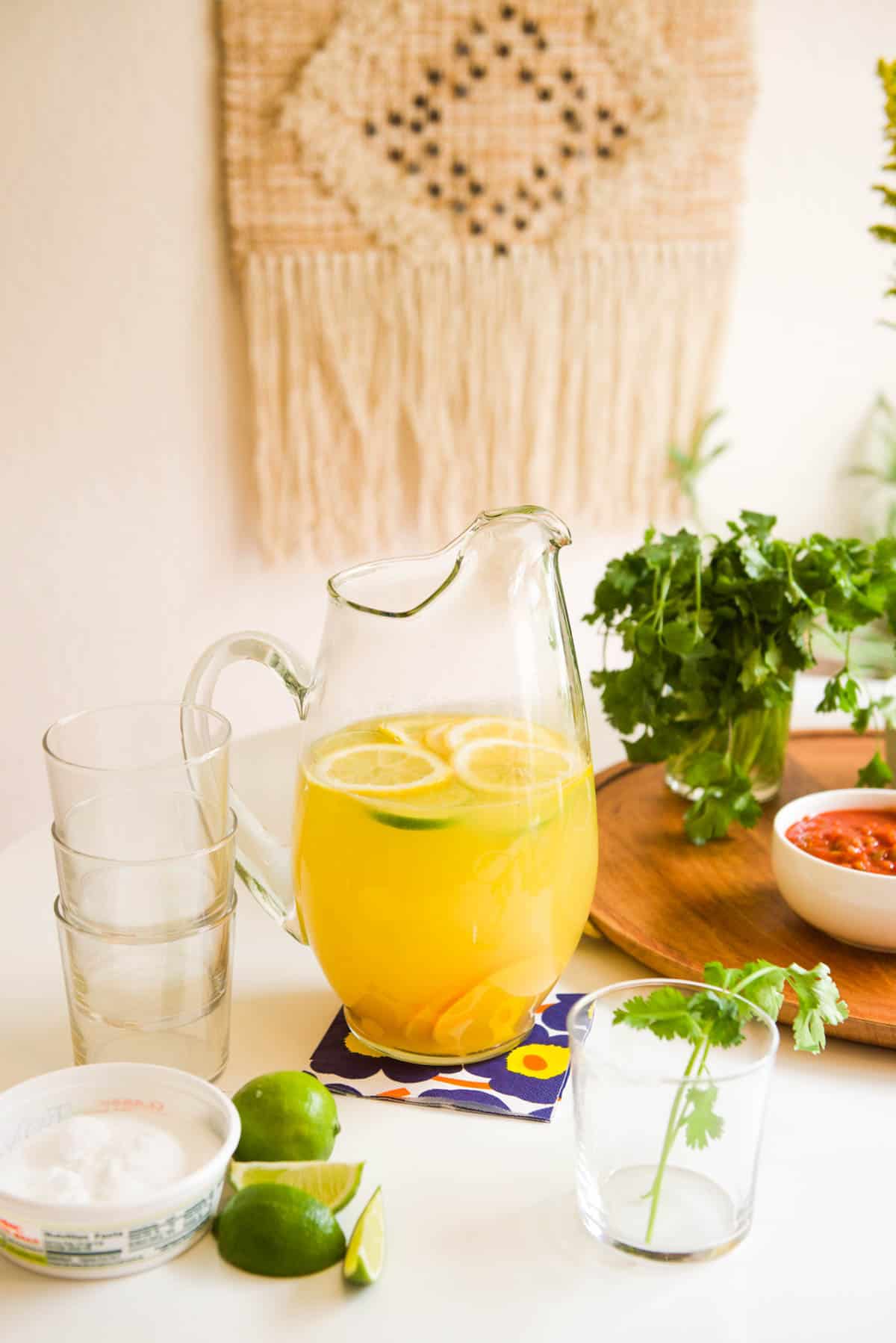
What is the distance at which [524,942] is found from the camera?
79 centimetres

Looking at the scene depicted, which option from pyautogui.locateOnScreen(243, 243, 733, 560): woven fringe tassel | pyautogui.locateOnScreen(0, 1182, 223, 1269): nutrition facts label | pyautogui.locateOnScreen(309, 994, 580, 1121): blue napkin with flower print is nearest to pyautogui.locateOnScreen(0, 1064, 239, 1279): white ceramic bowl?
pyautogui.locateOnScreen(0, 1182, 223, 1269): nutrition facts label

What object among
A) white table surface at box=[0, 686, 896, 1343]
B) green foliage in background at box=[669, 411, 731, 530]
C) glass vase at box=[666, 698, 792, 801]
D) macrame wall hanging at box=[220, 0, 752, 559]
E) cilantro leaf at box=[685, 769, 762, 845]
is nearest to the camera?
white table surface at box=[0, 686, 896, 1343]

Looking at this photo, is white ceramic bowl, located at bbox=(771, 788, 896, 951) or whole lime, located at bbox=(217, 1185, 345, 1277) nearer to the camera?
whole lime, located at bbox=(217, 1185, 345, 1277)

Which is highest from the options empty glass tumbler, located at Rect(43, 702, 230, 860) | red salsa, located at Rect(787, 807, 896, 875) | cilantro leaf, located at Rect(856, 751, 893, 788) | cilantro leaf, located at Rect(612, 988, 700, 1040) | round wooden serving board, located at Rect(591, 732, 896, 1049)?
empty glass tumbler, located at Rect(43, 702, 230, 860)

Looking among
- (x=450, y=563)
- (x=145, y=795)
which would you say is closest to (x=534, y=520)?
(x=450, y=563)

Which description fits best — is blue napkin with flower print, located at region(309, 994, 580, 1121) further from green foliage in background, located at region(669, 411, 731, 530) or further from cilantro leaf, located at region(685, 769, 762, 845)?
green foliage in background, located at region(669, 411, 731, 530)

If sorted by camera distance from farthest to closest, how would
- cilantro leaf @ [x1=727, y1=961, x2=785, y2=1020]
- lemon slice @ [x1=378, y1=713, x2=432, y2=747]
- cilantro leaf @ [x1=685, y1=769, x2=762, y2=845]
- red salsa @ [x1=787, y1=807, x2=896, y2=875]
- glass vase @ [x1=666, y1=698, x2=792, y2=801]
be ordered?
glass vase @ [x1=666, y1=698, x2=792, y2=801] < cilantro leaf @ [x1=685, y1=769, x2=762, y2=845] < red salsa @ [x1=787, y1=807, x2=896, y2=875] < lemon slice @ [x1=378, y1=713, x2=432, y2=747] < cilantro leaf @ [x1=727, y1=961, x2=785, y2=1020]

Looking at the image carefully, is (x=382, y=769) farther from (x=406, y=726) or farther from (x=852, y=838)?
(x=852, y=838)

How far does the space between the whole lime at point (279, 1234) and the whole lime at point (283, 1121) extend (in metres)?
0.04

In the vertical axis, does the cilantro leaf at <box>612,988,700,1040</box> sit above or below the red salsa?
above

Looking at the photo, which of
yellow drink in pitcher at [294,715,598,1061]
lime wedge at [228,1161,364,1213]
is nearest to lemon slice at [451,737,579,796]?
yellow drink in pitcher at [294,715,598,1061]

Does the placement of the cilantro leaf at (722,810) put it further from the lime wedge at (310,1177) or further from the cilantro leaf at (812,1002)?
the lime wedge at (310,1177)

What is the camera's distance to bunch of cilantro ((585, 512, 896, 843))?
1139 millimetres

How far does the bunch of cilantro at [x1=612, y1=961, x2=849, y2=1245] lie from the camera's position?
64 centimetres
